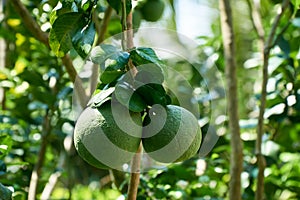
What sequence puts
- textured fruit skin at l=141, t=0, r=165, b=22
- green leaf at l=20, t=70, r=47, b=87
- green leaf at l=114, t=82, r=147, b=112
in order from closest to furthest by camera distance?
green leaf at l=114, t=82, r=147, b=112, green leaf at l=20, t=70, r=47, b=87, textured fruit skin at l=141, t=0, r=165, b=22

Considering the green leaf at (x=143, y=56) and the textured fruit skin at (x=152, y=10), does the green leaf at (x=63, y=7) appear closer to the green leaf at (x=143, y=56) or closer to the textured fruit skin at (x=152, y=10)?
the green leaf at (x=143, y=56)

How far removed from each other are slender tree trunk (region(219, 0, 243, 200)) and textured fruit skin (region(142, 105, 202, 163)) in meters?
0.44

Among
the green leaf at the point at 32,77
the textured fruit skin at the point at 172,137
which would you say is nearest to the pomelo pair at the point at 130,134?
the textured fruit skin at the point at 172,137

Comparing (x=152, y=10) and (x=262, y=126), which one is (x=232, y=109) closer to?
(x=262, y=126)

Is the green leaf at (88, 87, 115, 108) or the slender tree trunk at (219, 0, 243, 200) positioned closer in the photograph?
the green leaf at (88, 87, 115, 108)

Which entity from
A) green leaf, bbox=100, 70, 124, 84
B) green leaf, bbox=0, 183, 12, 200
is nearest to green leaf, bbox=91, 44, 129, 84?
green leaf, bbox=100, 70, 124, 84

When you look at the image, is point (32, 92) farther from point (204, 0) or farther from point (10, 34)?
A: point (204, 0)

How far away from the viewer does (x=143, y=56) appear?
79 centimetres

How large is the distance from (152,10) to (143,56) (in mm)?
950

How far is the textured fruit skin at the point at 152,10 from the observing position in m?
1.71

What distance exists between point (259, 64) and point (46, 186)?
28.7 inches

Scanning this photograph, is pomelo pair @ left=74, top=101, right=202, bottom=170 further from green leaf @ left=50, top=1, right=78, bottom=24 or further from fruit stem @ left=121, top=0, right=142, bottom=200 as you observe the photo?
green leaf @ left=50, top=1, right=78, bottom=24

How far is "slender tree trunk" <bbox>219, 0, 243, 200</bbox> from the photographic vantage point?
1.22 metres

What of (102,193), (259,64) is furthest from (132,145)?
(102,193)
